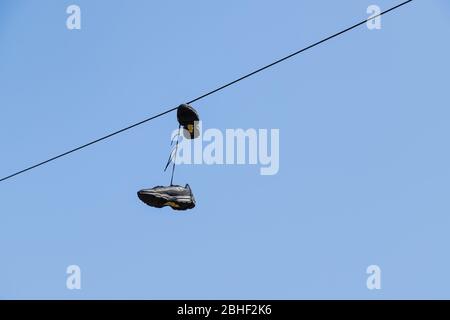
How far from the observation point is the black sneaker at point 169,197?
9445 mm

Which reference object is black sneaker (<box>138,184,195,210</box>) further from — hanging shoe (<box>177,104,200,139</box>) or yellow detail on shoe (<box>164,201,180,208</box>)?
hanging shoe (<box>177,104,200,139</box>)

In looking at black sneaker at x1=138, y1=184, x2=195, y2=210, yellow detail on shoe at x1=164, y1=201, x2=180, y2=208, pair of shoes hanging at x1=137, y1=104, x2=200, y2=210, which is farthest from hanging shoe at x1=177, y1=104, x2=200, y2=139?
yellow detail on shoe at x1=164, y1=201, x2=180, y2=208

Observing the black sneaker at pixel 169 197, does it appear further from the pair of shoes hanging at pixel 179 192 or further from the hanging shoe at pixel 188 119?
the hanging shoe at pixel 188 119

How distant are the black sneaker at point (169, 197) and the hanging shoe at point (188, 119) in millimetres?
641

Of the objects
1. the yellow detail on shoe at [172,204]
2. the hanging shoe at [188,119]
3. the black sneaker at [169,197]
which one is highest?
the hanging shoe at [188,119]

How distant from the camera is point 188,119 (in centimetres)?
936

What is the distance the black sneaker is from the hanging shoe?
641mm

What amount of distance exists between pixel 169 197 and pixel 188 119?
0.90 metres

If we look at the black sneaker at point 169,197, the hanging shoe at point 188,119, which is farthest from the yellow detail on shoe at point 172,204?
the hanging shoe at point 188,119

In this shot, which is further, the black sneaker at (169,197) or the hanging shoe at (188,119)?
the black sneaker at (169,197)
